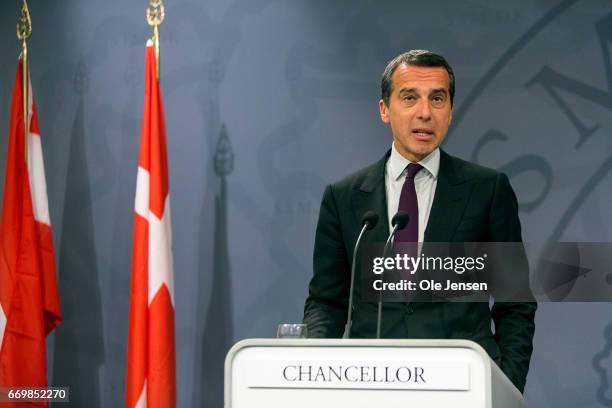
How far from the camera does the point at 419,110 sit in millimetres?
2926

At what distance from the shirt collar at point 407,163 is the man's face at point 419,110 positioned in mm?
14

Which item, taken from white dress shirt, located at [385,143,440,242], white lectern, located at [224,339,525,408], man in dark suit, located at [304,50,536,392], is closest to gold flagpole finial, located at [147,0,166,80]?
man in dark suit, located at [304,50,536,392]

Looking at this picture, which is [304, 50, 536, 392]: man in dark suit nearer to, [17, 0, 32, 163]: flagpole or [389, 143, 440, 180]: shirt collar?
[389, 143, 440, 180]: shirt collar

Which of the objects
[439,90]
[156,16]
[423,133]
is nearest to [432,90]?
[439,90]

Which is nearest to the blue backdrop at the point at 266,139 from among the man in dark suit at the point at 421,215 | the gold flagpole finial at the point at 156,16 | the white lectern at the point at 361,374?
the gold flagpole finial at the point at 156,16

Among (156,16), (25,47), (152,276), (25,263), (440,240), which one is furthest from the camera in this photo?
(156,16)

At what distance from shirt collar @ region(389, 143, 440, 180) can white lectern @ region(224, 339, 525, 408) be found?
113cm

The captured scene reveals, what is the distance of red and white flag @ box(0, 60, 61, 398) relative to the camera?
173 inches

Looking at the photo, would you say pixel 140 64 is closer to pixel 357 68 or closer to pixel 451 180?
pixel 357 68

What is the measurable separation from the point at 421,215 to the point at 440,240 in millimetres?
117

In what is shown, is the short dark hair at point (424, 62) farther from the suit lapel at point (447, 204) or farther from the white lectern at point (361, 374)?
the white lectern at point (361, 374)

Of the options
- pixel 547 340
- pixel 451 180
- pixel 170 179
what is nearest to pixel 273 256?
pixel 170 179

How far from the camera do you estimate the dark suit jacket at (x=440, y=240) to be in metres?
2.71

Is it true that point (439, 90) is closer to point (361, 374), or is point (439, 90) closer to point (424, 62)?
point (424, 62)
